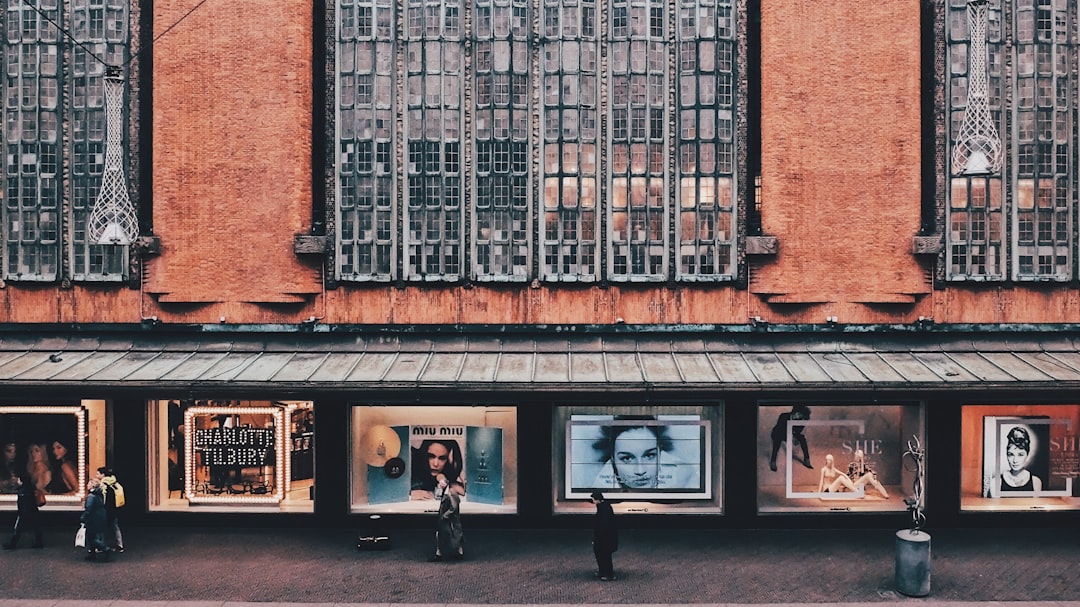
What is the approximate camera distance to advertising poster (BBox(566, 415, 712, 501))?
17.6m

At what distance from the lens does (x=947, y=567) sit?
1466 centimetres

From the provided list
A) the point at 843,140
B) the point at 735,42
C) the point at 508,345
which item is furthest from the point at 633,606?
the point at 735,42

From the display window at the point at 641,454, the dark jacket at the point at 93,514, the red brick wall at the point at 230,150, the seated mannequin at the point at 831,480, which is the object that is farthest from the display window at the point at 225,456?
the seated mannequin at the point at 831,480

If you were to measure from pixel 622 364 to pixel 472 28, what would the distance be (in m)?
8.24

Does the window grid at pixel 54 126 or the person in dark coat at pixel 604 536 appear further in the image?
the window grid at pixel 54 126

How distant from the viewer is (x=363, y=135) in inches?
687

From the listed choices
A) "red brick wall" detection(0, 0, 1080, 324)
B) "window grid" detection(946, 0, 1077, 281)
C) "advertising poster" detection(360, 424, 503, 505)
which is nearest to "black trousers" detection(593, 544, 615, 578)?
"advertising poster" detection(360, 424, 503, 505)

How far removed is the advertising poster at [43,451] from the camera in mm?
17578

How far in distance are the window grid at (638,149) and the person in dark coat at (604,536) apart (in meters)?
5.57

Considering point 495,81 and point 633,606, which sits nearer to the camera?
point 633,606

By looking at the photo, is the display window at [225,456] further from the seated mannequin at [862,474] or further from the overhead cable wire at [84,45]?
the seated mannequin at [862,474]

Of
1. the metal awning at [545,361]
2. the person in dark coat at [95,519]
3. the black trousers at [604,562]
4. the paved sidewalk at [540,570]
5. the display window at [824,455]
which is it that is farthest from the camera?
the display window at [824,455]

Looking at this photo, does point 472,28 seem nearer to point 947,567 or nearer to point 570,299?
point 570,299

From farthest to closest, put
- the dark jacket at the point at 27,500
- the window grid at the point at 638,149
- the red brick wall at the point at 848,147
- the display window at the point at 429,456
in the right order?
the display window at the point at 429,456 < the window grid at the point at 638,149 < the red brick wall at the point at 848,147 < the dark jacket at the point at 27,500
